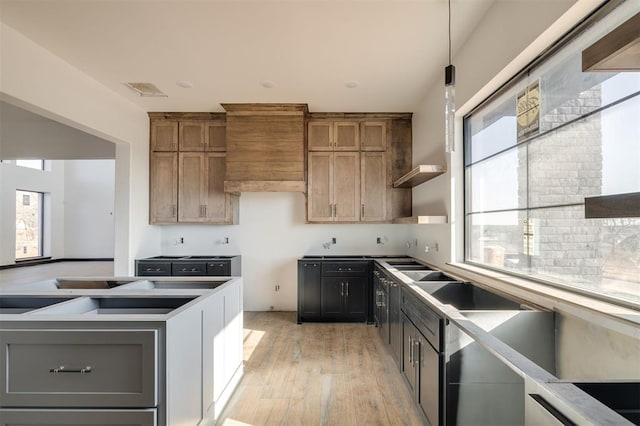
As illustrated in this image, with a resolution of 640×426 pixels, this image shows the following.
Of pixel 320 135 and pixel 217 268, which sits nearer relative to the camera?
pixel 217 268

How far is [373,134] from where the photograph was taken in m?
4.54

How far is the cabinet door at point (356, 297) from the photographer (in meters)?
4.32

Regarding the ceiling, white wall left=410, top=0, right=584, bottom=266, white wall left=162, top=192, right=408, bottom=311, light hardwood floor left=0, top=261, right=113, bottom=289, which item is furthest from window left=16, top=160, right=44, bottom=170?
white wall left=410, top=0, right=584, bottom=266

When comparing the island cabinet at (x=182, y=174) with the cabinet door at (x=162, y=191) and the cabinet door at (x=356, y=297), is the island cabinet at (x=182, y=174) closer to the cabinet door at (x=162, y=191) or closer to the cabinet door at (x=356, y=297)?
the cabinet door at (x=162, y=191)

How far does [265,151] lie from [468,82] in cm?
264

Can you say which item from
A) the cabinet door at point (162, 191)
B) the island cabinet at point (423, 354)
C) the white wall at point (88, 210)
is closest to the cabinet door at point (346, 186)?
the island cabinet at point (423, 354)

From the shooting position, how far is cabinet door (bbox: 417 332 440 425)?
6.10ft

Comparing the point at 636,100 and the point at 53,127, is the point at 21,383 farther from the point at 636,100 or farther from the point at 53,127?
the point at 53,127

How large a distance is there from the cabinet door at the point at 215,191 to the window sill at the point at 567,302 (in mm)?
3501

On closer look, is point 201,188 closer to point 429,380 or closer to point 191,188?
point 191,188

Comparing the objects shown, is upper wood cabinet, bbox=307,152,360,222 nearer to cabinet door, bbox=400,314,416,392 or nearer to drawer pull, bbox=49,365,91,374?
cabinet door, bbox=400,314,416,392

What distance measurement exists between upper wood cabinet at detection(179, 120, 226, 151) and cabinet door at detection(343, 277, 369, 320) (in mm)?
2807

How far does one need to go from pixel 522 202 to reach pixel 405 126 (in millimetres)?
2663

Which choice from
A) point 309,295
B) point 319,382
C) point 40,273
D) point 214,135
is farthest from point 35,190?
point 319,382
